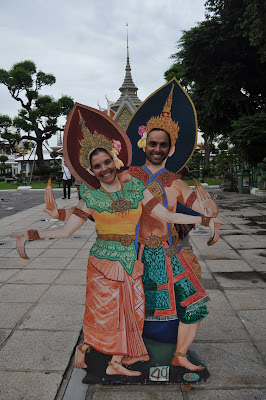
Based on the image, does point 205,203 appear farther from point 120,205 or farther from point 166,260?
point 120,205

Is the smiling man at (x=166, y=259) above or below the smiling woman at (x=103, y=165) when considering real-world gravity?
below

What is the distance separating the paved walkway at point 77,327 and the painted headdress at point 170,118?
1.83 metres

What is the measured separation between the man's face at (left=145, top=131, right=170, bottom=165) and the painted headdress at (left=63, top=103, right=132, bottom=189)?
0.17 meters

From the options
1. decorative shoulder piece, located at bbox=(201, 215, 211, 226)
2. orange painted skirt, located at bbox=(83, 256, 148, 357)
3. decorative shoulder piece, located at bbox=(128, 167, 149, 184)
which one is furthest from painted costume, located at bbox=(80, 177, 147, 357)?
decorative shoulder piece, located at bbox=(201, 215, 211, 226)

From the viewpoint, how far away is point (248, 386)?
2.59 meters

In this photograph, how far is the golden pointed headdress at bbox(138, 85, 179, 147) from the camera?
2.59m

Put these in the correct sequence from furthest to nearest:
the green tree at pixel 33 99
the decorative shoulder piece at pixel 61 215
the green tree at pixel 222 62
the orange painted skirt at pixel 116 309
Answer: the green tree at pixel 33 99, the green tree at pixel 222 62, the decorative shoulder piece at pixel 61 215, the orange painted skirt at pixel 116 309

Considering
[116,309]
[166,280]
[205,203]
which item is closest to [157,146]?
[205,203]

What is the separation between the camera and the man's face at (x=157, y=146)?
258 cm

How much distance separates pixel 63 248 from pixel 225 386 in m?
5.05

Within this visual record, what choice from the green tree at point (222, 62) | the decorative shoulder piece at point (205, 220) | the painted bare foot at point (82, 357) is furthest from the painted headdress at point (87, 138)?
the green tree at point (222, 62)

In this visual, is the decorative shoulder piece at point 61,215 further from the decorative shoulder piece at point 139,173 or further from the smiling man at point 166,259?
the decorative shoulder piece at point 139,173

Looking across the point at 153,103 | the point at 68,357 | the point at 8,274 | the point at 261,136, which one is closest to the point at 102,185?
the point at 153,103

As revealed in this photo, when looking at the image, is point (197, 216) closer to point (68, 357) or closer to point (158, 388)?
point (158, 388)
